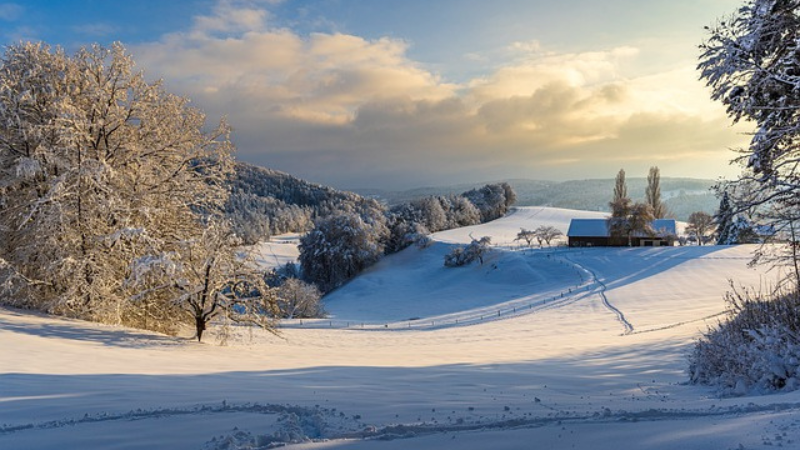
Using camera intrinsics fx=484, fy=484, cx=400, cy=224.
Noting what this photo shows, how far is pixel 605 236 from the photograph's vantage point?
221 ft

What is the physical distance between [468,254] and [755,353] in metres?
55.8

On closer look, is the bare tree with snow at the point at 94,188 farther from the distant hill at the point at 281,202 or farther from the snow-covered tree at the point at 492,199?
the distant hill at the point at 281,202

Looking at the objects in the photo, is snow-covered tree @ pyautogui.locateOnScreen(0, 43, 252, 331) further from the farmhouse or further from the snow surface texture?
the farmhouse

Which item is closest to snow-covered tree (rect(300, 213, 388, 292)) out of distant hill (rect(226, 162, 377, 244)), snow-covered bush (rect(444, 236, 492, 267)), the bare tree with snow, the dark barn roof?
snow-covered bush (rect(444, 236, 492, 267))

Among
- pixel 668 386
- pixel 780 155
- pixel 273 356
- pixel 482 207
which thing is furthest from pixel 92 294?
pixel 482 207

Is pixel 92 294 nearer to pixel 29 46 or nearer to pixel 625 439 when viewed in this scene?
pixel 29 46

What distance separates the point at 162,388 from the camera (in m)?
7.39

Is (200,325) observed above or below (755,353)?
below

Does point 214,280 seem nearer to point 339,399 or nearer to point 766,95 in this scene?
point 339,399

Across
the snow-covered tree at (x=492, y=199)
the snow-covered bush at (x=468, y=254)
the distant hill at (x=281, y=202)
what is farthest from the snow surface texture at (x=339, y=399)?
the distant hill at (x=281, y=202)

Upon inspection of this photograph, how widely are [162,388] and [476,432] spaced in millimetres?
5237

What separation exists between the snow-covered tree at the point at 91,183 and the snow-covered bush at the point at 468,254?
47.7 metres

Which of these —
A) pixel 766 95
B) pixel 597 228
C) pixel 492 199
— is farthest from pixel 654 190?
pixel 766 95

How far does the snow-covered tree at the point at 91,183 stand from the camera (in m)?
14.8
